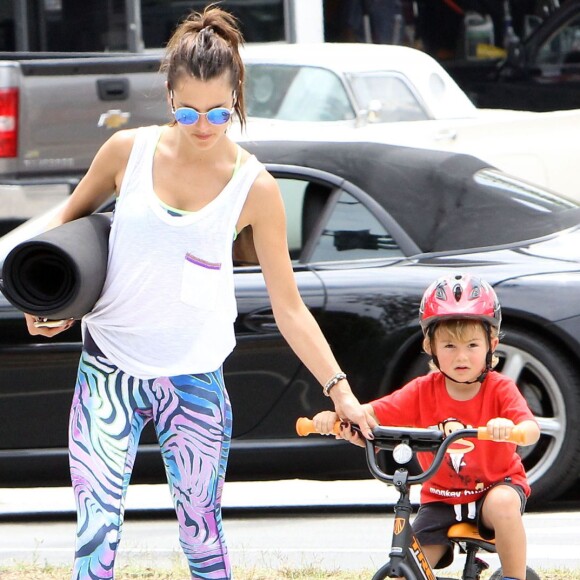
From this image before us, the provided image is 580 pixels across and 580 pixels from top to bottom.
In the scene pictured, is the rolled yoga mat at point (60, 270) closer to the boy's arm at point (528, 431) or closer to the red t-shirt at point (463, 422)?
the red t-shirt at point (463, 422)

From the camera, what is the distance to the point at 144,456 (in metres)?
5.91

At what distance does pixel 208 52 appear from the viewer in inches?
138

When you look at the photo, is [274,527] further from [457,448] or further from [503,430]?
[503,430]

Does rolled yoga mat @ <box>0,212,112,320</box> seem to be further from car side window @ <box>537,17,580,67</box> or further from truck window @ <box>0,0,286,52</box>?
car side window @ <box>537,17,580,67</box>

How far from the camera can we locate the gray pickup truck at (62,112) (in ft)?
30.0

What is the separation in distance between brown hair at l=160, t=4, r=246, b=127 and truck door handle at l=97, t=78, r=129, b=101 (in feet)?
19.4

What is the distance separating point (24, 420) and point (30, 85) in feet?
12.5

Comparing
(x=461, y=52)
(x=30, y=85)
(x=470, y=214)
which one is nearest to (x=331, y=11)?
(x=461, y=52)

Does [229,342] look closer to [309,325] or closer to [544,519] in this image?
[309,325]

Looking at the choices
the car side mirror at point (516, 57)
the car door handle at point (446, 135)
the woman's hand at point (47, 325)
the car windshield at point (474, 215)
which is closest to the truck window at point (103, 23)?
the car side mirror at point (516, 57)

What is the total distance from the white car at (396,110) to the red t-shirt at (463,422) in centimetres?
653

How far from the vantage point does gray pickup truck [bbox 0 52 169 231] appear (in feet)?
30.0

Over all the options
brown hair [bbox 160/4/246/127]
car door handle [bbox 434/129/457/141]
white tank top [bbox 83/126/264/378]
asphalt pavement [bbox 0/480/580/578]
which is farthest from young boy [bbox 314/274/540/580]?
car door handle [bbox 434/129/457/141]

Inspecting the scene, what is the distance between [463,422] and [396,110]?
7575mm
